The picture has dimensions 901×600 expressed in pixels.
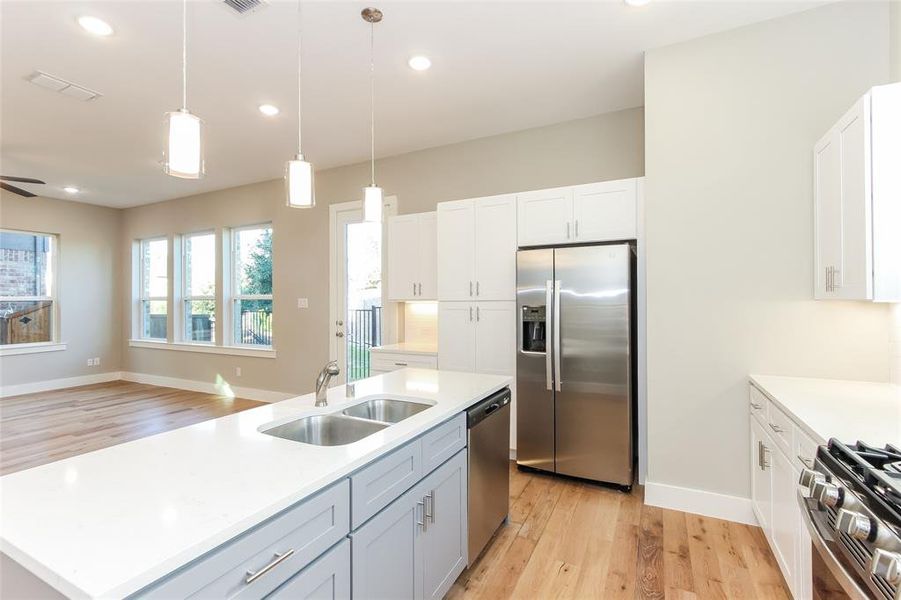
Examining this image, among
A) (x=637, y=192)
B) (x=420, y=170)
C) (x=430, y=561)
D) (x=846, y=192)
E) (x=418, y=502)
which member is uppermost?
(x=420, y=170)

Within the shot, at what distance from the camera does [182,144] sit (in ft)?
4.71

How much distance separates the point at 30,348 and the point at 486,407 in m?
7.58

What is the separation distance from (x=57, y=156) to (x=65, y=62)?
8.36 ft

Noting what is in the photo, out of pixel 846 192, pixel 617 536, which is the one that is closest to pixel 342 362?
pixel 617 536

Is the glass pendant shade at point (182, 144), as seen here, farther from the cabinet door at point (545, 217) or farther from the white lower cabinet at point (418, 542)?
the cabinet door at point (545, 217)

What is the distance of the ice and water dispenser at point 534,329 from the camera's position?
128 inches

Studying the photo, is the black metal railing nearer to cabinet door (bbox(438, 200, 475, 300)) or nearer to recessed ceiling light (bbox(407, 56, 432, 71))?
cabinet door (bbox(438, 200, 475, 300))

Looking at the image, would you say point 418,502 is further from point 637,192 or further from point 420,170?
point 420,170

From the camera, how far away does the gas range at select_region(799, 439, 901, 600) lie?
925mm

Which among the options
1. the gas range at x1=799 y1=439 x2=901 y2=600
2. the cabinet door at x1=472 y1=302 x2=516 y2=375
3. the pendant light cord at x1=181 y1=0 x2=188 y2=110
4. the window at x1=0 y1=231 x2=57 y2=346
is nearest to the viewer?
the gas range at x1=799 y1=439 x2=901 y2=600

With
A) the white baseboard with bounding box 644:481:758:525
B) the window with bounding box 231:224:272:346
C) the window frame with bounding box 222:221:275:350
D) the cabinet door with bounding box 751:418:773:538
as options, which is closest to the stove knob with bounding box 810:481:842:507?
the cabinet door with bounding box 751:418:773:538

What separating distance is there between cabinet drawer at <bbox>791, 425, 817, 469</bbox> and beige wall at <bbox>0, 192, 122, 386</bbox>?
350 inches

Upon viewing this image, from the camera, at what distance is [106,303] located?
7281 millimetres

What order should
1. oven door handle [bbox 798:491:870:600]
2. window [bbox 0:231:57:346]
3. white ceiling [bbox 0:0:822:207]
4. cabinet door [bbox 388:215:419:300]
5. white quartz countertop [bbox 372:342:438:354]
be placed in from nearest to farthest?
oven door handle [bbox 798:491:870:600] → white ceiling [bbox 0:0:822:207] → white quartz countertop [bbox 372:342:438:354] → cabinet door [bbox 388:215:419:300] → window [bbox 0:231:57:346]
